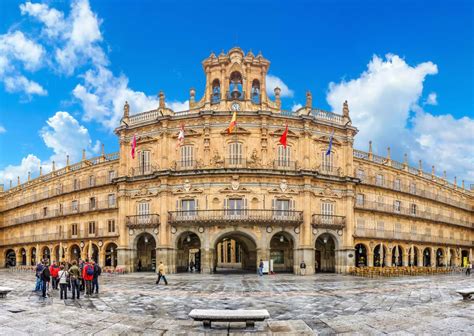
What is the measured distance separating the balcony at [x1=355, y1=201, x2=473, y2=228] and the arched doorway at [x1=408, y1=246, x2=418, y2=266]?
442 cm

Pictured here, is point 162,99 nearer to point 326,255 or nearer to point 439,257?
point 326,255

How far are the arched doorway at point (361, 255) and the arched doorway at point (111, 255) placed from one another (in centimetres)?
2864

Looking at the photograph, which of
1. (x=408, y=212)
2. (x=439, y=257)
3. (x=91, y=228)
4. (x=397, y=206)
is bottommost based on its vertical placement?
(x=439, y=257)

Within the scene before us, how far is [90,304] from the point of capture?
66.0ft

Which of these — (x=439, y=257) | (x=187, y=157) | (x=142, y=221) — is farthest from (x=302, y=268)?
(x=439, y=257)

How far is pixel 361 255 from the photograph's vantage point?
55.1 meters

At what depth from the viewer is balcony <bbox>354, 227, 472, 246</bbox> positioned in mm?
51344

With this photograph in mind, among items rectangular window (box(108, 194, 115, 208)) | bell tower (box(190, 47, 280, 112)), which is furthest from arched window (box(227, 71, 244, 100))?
rectangular window (box(108, 194, 115, 208))

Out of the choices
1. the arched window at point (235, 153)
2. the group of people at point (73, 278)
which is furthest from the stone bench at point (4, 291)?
the arched window at point (235, 153)

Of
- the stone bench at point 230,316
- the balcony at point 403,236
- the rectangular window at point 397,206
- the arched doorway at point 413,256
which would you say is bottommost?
the arched doorway at point 413,256

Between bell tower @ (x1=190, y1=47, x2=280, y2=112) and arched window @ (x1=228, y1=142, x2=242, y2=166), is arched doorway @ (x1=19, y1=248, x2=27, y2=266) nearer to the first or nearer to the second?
bell tower @ (x1=190, y1=47, x2=280, y2=112)

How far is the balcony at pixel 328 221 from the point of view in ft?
144

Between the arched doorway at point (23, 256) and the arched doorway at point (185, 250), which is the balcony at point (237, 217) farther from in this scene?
the arched doorway at point (23, 256)

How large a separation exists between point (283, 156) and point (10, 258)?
175 ft
